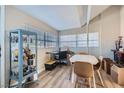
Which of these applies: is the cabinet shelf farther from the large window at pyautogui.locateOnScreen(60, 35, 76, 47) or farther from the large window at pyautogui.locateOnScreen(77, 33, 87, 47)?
the large window at pyautogui.locateOnScreen(77, 33, 87, 47)

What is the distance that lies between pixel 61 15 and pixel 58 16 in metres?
0.08

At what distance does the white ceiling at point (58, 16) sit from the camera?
223 centimetres

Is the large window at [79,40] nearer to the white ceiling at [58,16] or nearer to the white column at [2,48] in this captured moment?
the white ceiling at [58,16]

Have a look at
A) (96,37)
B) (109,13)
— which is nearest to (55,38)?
(96,37)

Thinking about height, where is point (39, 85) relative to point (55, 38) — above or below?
below

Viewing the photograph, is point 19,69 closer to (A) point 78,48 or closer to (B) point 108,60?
(A) point 78,48

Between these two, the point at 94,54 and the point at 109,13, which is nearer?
the point at 109,13

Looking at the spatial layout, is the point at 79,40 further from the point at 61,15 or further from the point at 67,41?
the point at 61,15

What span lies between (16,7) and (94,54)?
172cm

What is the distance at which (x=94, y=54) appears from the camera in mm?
2340

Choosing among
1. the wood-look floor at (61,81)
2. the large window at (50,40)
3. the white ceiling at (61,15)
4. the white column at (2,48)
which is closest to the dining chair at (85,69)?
the wood-look floor at (61,81)

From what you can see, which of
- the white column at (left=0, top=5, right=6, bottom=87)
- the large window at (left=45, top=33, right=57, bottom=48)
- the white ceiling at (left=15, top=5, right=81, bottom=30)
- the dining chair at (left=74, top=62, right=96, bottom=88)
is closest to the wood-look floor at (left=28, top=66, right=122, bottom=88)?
the dining chair at (left=74, top=62, right=96, bottom=88)

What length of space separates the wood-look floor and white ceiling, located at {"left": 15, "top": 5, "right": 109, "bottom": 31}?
1037 mm

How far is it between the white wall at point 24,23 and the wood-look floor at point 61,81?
0.29 meters
